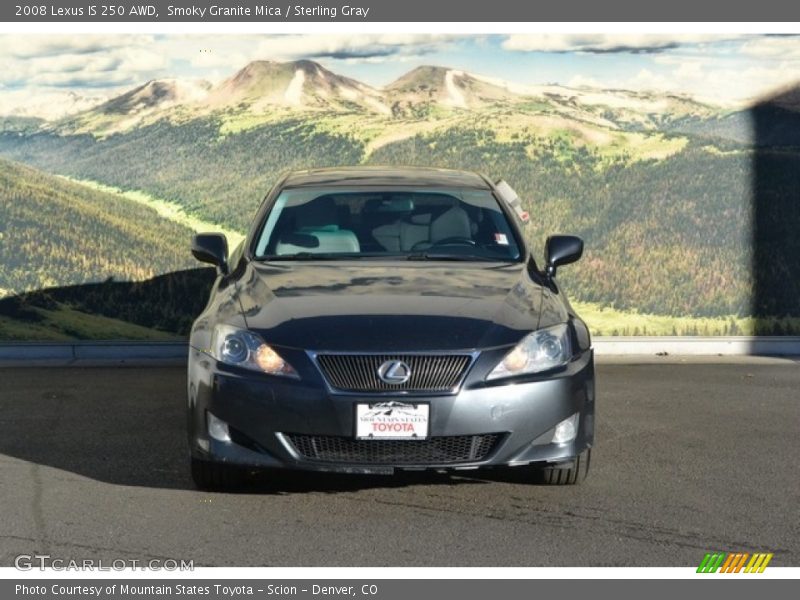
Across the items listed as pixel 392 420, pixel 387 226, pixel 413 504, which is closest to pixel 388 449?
pixel 392 420

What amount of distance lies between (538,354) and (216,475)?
1681 millimetres

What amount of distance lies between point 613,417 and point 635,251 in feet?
10.2

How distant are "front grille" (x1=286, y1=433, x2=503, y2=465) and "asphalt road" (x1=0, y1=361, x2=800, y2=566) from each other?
11.2 inches

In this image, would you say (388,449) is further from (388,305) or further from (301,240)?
(301,240)

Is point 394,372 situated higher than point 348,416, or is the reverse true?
point 394,372

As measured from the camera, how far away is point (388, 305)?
22.9 ft

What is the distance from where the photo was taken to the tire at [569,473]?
7.10 meters

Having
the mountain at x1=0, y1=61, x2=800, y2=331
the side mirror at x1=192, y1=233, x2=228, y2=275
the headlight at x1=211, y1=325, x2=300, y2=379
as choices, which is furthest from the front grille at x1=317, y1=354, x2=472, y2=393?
the mountain at x1=0, y1=61, x2=800, y2=331

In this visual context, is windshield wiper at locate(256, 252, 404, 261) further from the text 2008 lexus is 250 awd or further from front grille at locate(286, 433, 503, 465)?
Answer: front grille at locate(286, 433, 503, 465)

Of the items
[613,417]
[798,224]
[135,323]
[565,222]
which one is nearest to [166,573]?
[613,417]

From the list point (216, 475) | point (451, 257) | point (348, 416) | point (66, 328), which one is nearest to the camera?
point (348, 416)

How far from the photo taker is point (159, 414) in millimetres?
9398

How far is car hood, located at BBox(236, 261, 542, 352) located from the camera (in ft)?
21.9

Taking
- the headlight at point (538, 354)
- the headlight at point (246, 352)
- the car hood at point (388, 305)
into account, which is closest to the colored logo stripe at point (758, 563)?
the headlight at point (538, 354)
